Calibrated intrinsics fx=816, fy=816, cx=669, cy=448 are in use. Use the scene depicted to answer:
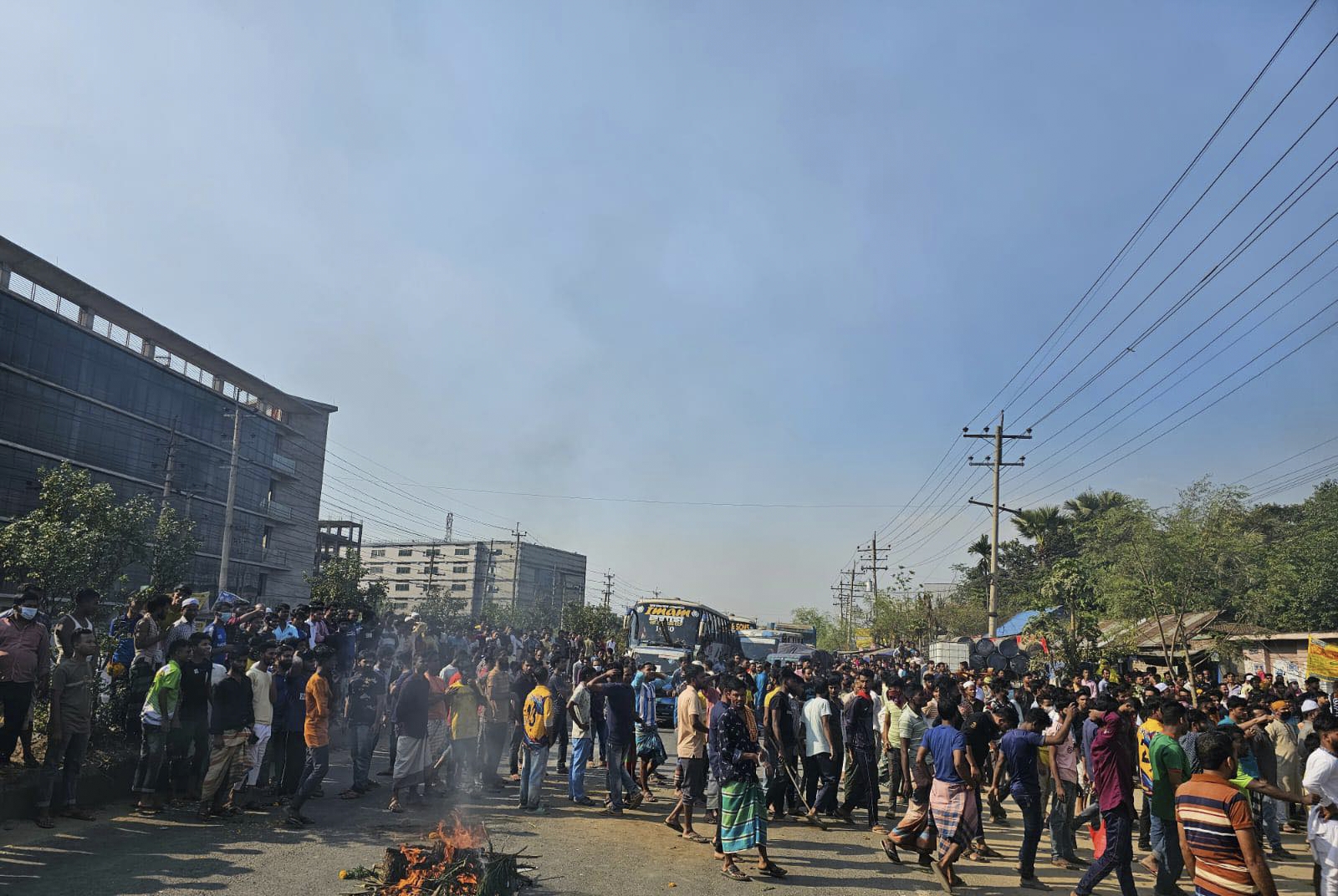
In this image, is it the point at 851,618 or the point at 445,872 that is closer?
the point at 445,872

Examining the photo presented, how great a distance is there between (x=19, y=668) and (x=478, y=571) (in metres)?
121

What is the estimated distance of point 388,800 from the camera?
10.9m

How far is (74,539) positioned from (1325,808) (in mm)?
22142

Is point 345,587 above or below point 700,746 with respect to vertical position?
above

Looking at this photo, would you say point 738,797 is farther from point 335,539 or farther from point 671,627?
point 335,539

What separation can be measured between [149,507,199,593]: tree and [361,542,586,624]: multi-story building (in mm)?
87889

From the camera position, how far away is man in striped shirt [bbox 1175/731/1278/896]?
5098 mm

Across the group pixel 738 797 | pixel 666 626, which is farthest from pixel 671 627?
pixel 738 797

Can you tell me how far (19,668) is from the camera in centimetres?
893

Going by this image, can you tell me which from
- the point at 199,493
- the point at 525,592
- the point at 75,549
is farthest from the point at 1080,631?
the point at 525,592

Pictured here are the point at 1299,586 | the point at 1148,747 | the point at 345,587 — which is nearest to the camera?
the point at 1148,747

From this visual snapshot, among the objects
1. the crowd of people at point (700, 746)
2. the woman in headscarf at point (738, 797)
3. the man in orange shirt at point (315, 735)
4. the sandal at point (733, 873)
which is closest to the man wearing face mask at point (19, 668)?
the crowd of people at point (700, 746)

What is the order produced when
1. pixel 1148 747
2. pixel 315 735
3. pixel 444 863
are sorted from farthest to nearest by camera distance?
1. pixel 315 735
2. pixel 1148 747
3. pixel 444 863

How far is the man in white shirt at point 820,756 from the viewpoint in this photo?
10844 millimetres
